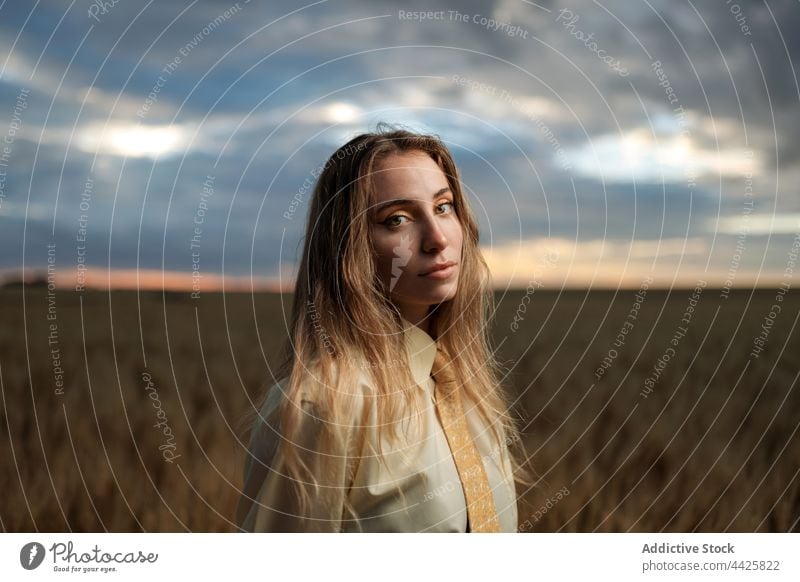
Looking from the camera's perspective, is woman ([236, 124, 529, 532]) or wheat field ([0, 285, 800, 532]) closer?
woman ([236, 124, 529, 532])

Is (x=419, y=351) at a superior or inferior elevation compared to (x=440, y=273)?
inferior

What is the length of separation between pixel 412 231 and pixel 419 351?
310 mm

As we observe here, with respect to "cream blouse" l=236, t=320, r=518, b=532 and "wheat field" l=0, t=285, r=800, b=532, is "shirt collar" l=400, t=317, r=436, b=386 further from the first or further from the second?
"wheat field" l=0, t=285, r=800, b=532

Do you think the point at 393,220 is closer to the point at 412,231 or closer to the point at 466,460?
the point at 412,231

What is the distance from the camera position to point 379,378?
66.1 inches

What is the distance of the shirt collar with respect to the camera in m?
1.80

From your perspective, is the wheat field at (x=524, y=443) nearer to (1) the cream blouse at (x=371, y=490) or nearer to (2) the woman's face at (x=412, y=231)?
(1) the cream blouse at (x=371, y=490)

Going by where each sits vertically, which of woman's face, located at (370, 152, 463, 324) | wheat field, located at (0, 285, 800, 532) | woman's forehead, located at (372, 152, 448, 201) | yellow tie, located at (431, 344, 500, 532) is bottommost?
wheat field, located at (0, 285, 800, 532)

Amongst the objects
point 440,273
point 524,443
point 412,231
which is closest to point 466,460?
point 440,273

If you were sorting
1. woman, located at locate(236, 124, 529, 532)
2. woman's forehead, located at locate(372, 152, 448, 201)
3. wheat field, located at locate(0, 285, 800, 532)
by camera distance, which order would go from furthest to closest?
1. wheat field, located at locate(0, 285, 800, 532)
2. woman's forehead, located at locate(372, 152, 448, 201)
3. woman, located at locate(236, 124, 529, 532)

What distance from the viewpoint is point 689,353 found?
626cm

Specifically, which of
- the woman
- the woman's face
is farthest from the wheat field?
the woman's face

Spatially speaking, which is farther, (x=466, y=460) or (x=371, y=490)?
(x=466, y=460)
